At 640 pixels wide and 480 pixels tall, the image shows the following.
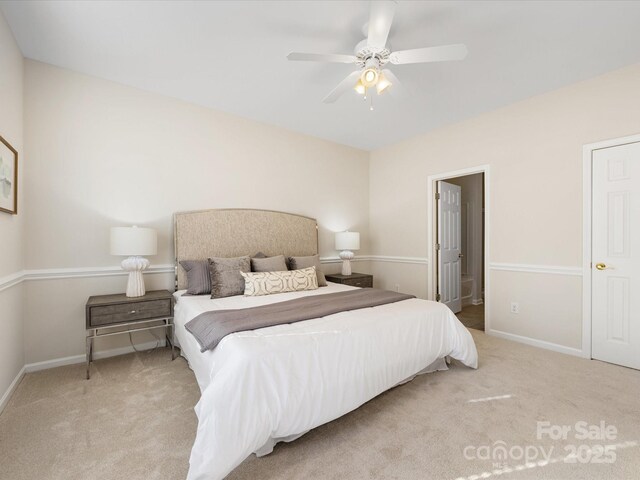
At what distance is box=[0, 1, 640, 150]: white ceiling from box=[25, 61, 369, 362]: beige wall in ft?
0.80

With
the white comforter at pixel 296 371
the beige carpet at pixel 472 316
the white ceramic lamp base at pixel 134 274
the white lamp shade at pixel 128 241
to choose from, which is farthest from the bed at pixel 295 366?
the beige carpet at pixel 472 316

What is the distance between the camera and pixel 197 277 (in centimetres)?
308

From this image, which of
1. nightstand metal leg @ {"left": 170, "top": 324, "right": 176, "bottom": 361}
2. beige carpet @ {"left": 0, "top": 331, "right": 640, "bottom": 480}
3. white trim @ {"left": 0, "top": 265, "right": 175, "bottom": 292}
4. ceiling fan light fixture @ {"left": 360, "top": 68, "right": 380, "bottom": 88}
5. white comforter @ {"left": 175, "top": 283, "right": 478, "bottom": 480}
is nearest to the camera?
white comforter @ {"left": 175, "top": 283, "right": 478, "bottom": 480}

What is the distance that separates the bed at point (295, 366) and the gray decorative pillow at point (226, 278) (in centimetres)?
12

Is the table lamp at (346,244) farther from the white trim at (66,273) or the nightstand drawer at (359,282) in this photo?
the white trim at (66,273)

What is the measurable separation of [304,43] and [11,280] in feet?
9.62

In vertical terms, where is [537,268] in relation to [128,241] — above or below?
below

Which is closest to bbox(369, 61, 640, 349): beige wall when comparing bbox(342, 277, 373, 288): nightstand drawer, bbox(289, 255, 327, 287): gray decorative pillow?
bbox(342, 277, 373, 288): nightstand drawer

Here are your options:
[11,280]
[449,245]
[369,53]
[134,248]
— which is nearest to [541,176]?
[449,245]

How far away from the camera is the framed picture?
84.3 inches

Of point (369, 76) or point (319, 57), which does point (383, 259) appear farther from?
point (319, 57)

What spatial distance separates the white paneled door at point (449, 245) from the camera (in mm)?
4438

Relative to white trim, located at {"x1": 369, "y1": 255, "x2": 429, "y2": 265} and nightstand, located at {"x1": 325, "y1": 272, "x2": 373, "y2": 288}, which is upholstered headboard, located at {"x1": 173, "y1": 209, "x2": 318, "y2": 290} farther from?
white trim, located at {"x1": 369, "y1": 255, "x2": 429, "y2": 265}

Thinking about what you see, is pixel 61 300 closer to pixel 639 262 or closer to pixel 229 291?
pixel 229 291
